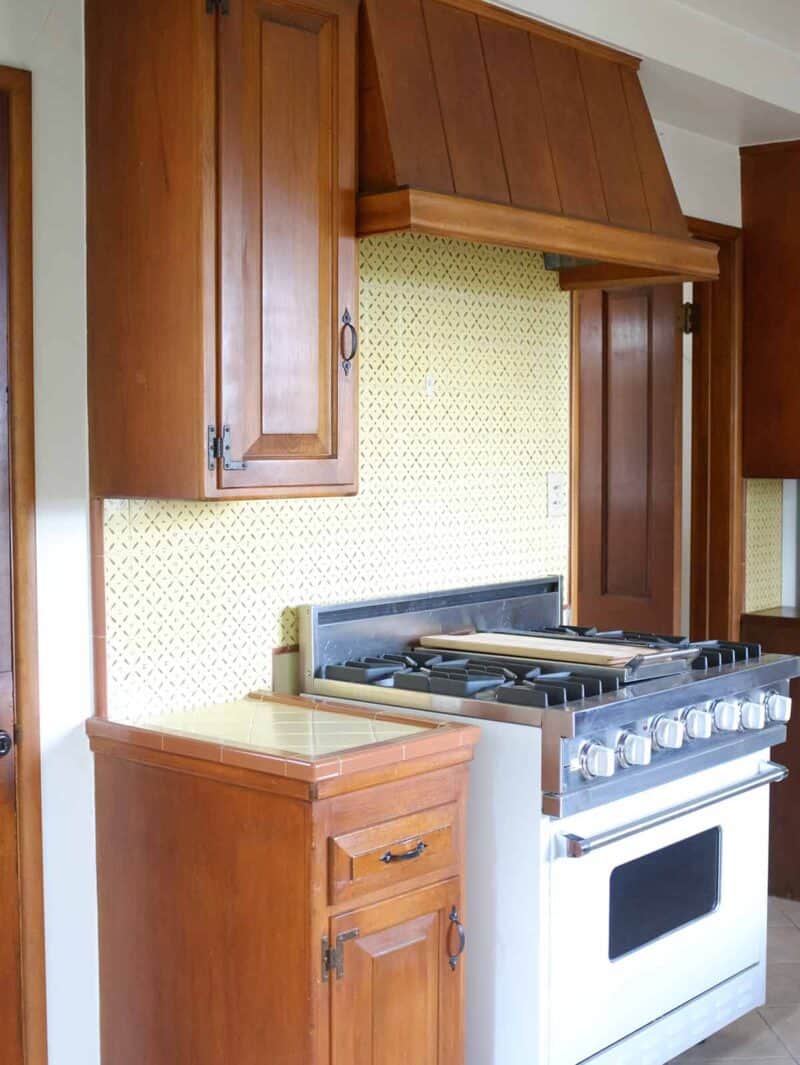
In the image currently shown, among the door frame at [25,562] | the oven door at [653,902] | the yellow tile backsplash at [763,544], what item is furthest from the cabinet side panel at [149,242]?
the yellow tile backsplash at [763,544]

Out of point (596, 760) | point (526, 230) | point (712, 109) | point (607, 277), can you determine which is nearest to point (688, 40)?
point (712, 109)

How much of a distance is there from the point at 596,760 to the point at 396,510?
2.99 ft

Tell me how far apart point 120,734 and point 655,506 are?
A: 2.40 meters

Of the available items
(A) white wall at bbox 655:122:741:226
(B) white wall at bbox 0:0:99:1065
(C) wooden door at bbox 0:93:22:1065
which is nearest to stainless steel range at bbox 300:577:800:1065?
(B) white wall at bbox 0:0:99:1065

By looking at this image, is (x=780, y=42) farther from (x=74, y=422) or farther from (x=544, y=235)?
(x=74, y=422)

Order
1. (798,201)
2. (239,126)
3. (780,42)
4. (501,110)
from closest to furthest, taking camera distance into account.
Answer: (239,126), (501,110), (780,42), (798,201)

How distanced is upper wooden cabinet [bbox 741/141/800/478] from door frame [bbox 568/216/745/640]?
0.15ft

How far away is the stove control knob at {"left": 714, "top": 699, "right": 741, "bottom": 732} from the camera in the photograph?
113 inches

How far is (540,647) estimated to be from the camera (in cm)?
298

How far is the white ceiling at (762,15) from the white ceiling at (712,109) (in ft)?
0.14

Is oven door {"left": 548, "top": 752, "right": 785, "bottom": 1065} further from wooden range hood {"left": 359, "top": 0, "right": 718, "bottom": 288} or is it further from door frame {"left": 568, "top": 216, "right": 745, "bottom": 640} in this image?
door frame {"left": 568, "top": 216, "right": 745, "bottom": 640}

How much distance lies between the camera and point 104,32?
7.98ft

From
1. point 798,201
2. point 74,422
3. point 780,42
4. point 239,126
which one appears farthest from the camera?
point 798,201

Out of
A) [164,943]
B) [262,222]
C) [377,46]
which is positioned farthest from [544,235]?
[164,943]
